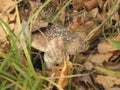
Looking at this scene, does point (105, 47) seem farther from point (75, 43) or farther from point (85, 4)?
point (85, 4)

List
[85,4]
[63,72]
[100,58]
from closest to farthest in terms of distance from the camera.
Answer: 1. [63,72]
2. [100,58]
3. [85,4]

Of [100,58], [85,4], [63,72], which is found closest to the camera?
[63,72]

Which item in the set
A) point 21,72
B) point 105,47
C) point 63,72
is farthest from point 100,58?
point 21,72

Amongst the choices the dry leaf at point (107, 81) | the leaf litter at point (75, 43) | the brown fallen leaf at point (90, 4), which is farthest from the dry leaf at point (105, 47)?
the brown fallen leaf at point (90, 4)

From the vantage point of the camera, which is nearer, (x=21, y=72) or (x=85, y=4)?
(x=21, y=72)

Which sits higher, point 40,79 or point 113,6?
point 113,6

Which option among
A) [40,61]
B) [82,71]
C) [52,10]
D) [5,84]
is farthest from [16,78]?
[52,10]

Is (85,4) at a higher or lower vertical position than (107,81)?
higher

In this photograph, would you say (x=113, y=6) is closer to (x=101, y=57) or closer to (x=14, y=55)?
(x=101, y=57)
